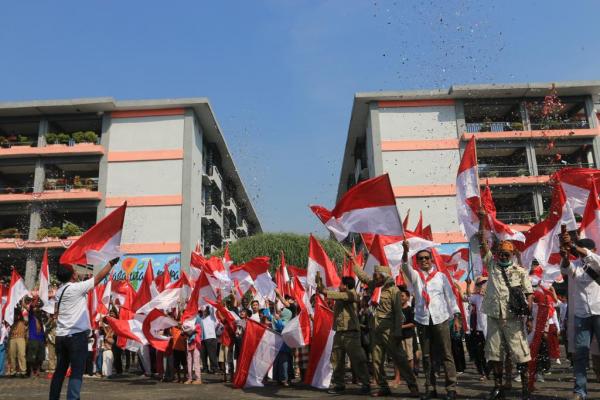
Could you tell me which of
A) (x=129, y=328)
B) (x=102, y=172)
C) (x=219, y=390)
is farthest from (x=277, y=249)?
(x=219, y=390)

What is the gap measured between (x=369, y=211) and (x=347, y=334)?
1.90 metres

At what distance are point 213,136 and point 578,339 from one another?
118 ft

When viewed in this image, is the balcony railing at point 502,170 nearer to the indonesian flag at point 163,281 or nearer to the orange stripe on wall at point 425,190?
the orange stripe on wall at point 425,190

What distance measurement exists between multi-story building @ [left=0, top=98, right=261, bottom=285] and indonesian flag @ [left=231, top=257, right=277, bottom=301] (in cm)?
1912

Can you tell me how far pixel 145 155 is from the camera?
34.8 meters

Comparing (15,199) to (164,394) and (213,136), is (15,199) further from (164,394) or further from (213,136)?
(164,394)

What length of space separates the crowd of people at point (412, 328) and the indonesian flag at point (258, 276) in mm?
1349

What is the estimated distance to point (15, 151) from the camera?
33781mm

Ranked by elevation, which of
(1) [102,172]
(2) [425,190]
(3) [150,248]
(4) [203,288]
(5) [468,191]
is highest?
(1) [102,172]

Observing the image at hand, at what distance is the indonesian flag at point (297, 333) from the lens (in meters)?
9.64

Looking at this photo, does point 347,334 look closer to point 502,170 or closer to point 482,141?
point 482,141

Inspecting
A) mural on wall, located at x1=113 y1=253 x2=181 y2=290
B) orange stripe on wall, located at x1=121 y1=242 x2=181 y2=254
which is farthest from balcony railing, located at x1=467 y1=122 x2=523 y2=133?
mural on wall, located at x1=113 y1=253 x2=181 y2=290

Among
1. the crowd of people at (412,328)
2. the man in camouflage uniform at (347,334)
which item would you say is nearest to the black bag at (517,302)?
the crowd of people at (412,328)

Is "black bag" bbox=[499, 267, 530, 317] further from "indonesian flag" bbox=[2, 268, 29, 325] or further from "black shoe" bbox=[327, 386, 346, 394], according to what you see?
"indonesian flag" bbox=[2, 268, 29, 325]
